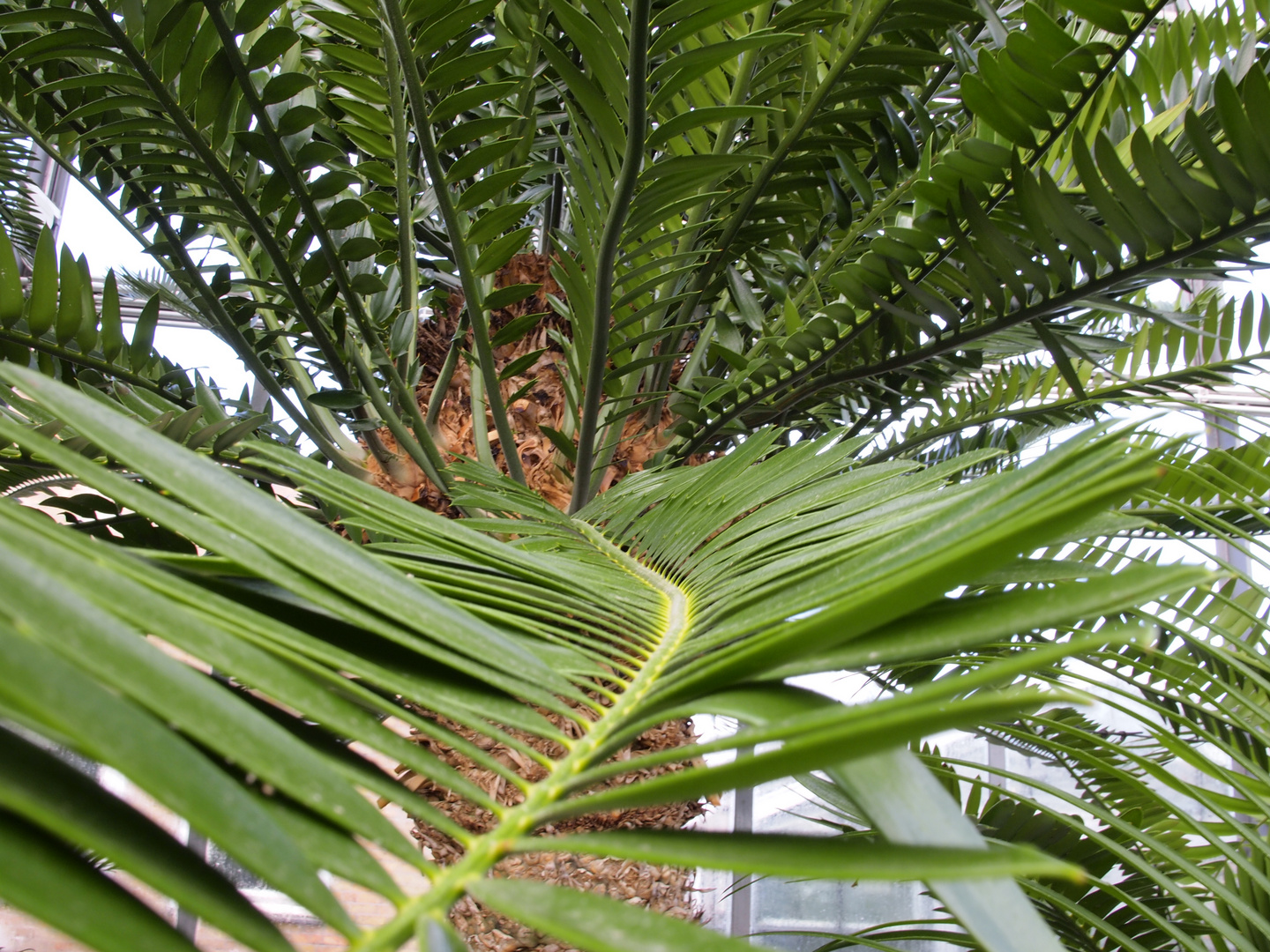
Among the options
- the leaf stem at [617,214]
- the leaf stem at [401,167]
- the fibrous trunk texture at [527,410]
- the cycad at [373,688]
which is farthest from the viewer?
the fibrous trunk texture at [527,410]

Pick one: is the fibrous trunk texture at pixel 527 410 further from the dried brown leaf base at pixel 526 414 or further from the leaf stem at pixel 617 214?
the leaf stem at pixel 617 214

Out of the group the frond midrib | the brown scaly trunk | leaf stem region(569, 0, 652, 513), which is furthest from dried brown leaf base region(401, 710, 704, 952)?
the frond midrib

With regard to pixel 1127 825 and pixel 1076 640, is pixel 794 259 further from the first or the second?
pixel 1076 640

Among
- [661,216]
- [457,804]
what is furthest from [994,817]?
[661,216]

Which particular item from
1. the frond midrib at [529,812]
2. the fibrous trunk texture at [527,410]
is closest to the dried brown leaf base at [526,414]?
the fibrous trunk texture at [527,410]

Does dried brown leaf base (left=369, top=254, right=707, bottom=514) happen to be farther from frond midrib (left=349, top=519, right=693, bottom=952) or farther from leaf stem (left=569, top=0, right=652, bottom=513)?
frond midrib (left=349, top=519, right=693, bottom=952)

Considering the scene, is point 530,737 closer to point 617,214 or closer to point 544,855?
point 544,855

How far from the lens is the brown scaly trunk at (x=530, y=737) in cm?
61

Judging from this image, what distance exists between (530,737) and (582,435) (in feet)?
0.82

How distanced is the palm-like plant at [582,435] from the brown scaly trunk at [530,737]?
0.04 feet

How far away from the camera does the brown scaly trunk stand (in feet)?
1.99

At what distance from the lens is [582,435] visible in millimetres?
688

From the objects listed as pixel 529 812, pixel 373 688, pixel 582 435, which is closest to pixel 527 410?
pixel 582 435

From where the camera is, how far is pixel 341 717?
125mm
